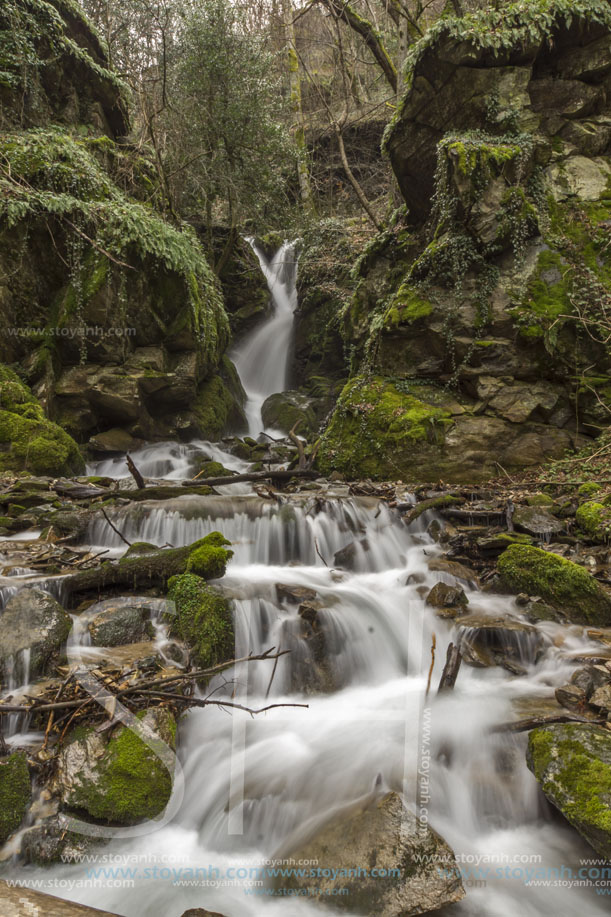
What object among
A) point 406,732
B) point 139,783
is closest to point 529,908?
point 406,732

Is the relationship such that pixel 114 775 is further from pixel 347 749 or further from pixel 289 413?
pixel 289 413

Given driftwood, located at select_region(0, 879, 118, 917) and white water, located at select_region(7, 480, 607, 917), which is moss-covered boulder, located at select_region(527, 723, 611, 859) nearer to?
white water, located at select_region(7, 480, 607, 917)

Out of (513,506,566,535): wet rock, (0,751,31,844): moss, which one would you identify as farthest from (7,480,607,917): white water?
(513,506,566,535): wet rock

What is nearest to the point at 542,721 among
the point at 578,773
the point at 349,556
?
the point at 578,773

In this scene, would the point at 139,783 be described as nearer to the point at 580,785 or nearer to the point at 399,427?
the point at 580,785

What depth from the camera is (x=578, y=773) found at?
2.28 metres

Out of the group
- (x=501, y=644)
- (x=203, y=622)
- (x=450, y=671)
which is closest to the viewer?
(x=450, y=671)

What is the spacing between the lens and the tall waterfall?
1680 centimetres

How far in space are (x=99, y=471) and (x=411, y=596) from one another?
694cm

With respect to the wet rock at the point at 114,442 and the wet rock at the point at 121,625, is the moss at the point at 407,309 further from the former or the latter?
the wet rock at the point at 121,625

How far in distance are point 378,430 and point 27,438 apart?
603 cm

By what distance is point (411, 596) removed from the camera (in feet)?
16.0

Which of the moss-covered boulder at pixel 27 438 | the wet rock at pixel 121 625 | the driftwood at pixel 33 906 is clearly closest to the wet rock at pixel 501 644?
the wet rock at pixel 121 625

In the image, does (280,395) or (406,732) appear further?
(280,395)
